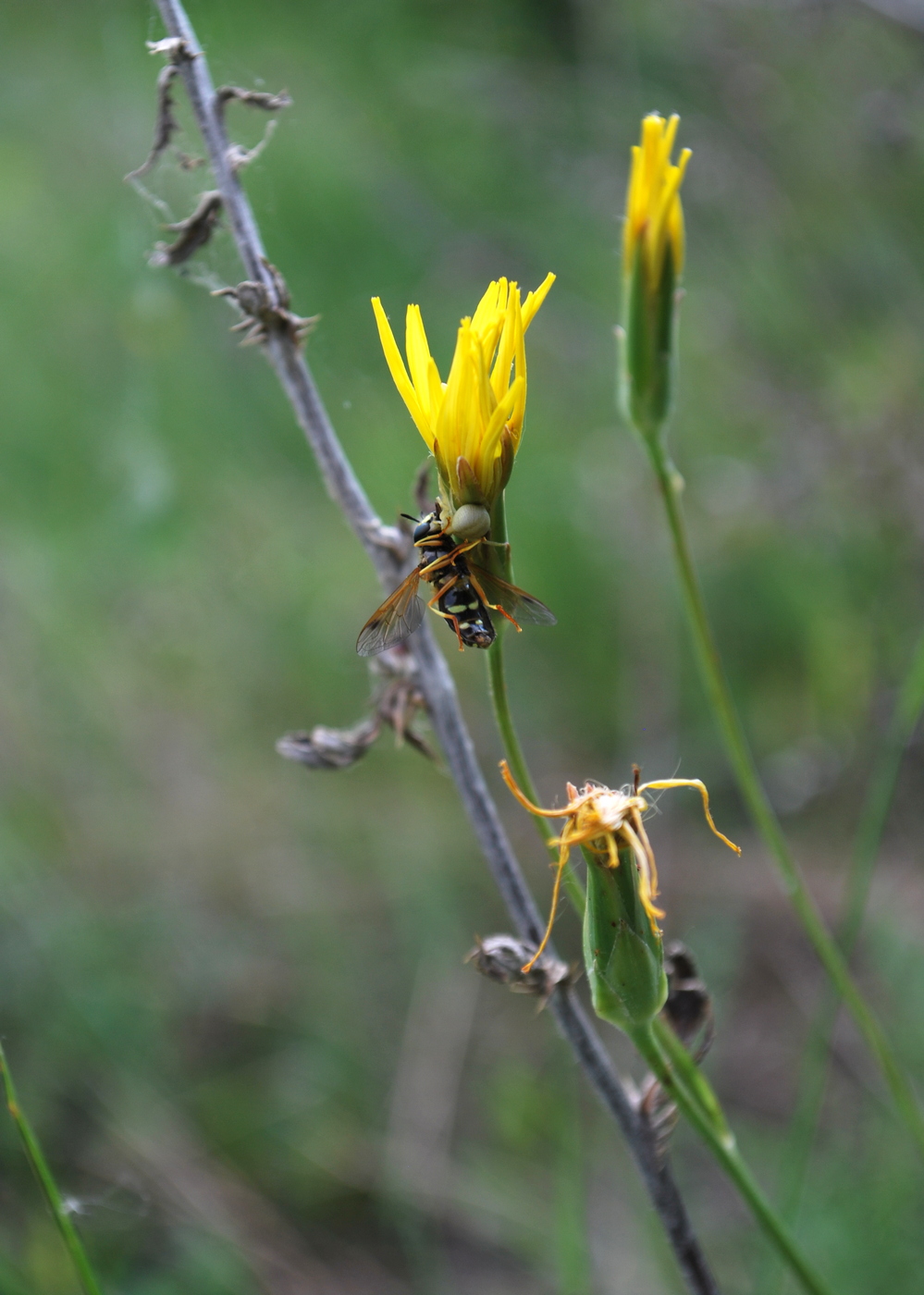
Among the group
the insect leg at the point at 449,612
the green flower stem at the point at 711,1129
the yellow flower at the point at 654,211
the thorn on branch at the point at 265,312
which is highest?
the yellow flower at the point at 654,211

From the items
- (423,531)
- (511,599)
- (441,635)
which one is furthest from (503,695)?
(441,635)

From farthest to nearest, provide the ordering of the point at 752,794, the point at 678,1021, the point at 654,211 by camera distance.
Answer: the point at 752,794
the point at 654,211
the point at 678,1021

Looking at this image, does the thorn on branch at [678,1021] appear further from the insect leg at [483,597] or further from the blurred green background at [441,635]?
the blurred green background at [441,635]

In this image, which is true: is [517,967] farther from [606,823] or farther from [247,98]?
[247,98]

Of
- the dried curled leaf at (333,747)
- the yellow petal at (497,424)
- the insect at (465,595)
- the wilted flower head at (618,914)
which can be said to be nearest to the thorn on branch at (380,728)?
the dried curled leaf at (333,747)

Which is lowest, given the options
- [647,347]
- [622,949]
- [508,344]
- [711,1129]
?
[711,1129]

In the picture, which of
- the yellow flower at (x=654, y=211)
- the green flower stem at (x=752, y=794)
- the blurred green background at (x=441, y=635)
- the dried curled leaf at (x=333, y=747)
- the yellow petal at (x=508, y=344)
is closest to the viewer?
the yellow petal at (x=508, y=344)

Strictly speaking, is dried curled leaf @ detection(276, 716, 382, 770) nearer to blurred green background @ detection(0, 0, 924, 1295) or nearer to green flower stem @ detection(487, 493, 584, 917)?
green flower stem @ detection(487, 493, 584, 917)
